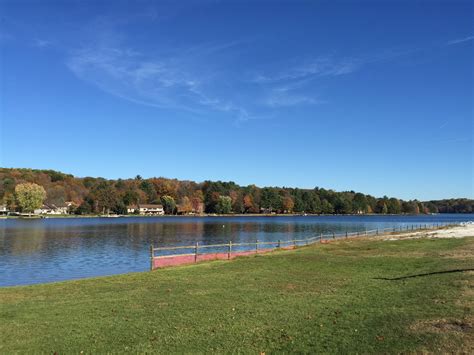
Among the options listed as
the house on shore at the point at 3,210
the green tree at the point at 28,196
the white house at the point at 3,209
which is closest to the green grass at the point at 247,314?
the green tree at the point at 28,196

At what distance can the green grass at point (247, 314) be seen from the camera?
34.8 ft

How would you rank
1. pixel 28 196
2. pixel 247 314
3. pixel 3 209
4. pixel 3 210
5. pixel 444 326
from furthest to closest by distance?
pixel 3 209 → pixel 3 210 → pixel 28 196 → pixel 247 314 → pixel 444 326

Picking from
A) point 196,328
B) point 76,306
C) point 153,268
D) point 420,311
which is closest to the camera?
point 196,328

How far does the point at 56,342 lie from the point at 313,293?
9.69 metres

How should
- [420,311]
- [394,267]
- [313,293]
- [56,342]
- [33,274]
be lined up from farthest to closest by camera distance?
1. [33,274]
2. [394,267]
3. [313,293]
4. [420,311]
5. [56,342]

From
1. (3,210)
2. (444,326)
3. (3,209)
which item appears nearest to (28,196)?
(3,210)

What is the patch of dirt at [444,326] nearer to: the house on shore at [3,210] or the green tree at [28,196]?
the green tree at [28,196]

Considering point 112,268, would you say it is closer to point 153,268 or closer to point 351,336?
point 153,268

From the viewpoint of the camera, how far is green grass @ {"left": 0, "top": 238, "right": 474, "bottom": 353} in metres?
10.6

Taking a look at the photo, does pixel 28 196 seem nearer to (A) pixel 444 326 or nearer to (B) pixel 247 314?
(B) pixel 247 314

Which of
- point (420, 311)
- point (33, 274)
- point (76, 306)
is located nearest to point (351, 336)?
point (420, 311)

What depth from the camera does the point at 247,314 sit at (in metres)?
13.6

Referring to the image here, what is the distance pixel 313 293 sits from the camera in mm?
16953

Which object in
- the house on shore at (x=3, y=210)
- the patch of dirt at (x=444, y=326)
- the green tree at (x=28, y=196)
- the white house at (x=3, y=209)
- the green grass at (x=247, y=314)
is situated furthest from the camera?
the house on shore at (x=3, y=210)
